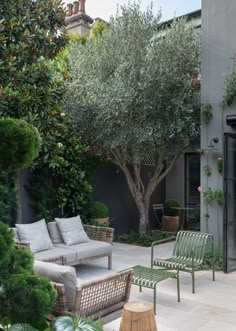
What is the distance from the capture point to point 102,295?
3877 millimetres

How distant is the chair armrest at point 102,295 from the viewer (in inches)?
142

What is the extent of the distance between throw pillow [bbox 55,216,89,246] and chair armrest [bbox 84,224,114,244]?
272 mm

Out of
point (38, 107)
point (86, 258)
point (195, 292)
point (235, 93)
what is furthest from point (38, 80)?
point (195, 292)

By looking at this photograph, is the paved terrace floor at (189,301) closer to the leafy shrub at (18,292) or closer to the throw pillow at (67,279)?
the throw pillow at (67,279)

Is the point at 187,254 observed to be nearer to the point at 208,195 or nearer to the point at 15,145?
the point at 208,195

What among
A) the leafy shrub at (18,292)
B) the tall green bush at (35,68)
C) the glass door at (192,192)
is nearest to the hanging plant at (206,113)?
the tall green bush at (35,68)

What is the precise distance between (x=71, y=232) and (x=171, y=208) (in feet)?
17.6

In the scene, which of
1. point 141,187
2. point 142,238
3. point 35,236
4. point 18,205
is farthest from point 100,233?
point 141,187

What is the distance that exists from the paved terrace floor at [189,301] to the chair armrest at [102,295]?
125 millimetres

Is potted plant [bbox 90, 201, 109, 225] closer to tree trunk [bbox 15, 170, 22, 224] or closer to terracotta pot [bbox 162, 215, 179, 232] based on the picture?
tree trunk [bbox 15, 170, 22, 224]

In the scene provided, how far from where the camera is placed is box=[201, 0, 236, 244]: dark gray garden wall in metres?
7.41

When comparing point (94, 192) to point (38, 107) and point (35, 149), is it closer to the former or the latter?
point (38, 107)

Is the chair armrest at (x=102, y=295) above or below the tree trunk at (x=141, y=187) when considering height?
below

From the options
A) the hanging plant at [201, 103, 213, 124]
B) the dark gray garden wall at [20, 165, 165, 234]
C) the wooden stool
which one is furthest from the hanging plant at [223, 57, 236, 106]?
the wooden stool
